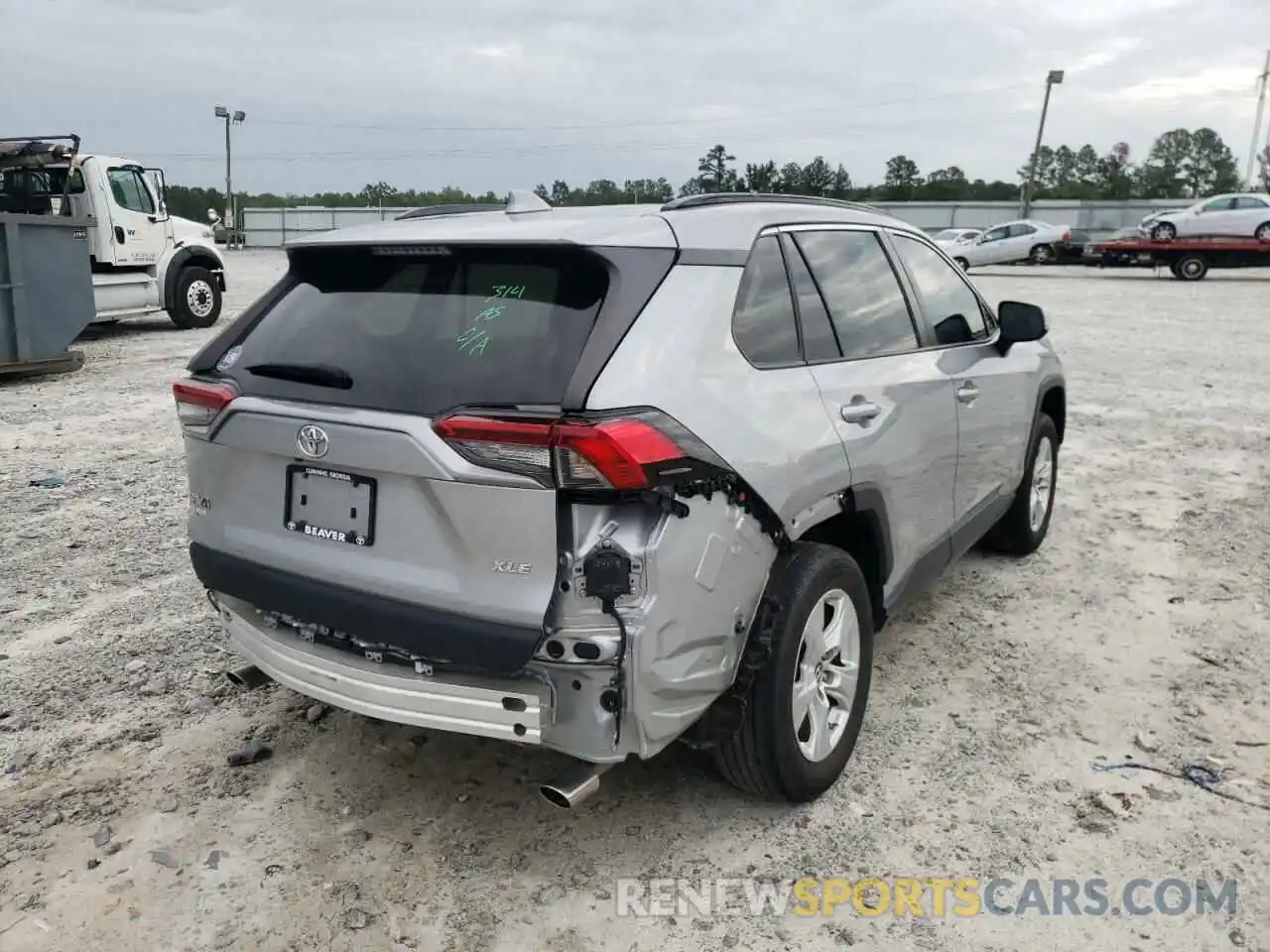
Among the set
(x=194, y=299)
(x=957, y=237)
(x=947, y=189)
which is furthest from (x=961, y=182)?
(x=194, y=299)

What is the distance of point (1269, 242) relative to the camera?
2653 cm

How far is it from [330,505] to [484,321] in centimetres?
64

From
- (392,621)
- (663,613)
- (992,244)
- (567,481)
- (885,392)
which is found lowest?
(392,621)

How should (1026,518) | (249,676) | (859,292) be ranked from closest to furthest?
1. (249,676)
2. (859,292)
3. (1026,518)

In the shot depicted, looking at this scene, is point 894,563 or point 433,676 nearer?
point 433,676

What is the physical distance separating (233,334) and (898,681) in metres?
2.75

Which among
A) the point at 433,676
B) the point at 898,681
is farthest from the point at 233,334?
the point at 898,681

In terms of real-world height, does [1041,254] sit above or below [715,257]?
above

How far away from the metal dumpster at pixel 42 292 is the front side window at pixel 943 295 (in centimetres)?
989

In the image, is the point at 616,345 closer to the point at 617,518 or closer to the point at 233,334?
the point at 617,518

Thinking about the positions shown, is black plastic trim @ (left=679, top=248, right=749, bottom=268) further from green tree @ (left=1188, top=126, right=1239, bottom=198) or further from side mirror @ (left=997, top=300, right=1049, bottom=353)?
green tree @ (left=1188, top=126, right=1239, bottom=198)

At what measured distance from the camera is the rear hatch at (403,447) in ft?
7.85

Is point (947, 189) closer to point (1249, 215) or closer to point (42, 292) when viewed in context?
point (1249, 215)

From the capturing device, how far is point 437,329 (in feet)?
8.60
